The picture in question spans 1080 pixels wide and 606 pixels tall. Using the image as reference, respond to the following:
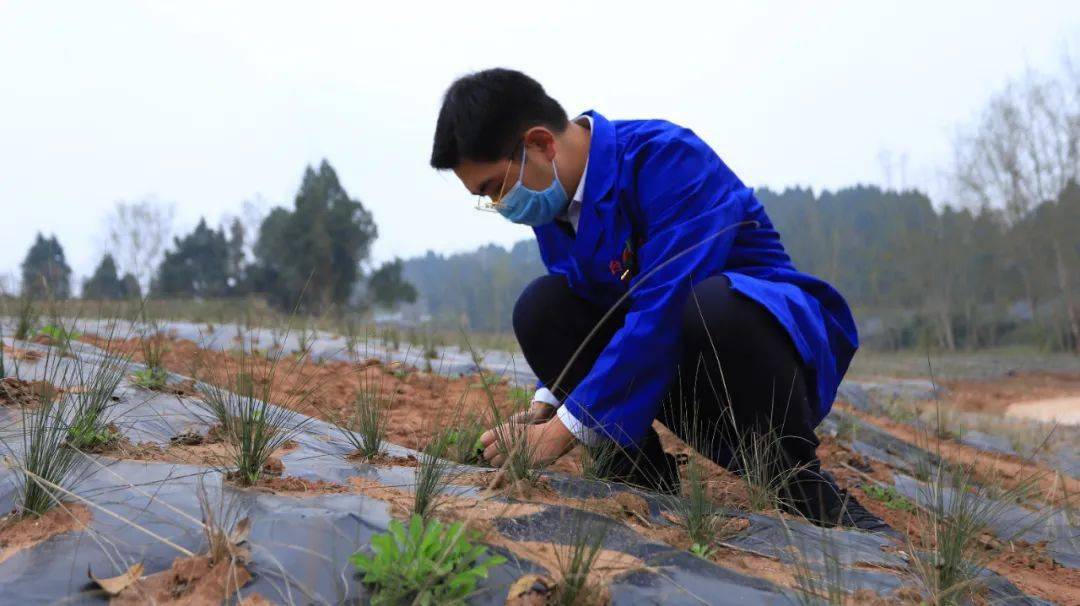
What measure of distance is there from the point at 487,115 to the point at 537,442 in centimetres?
96

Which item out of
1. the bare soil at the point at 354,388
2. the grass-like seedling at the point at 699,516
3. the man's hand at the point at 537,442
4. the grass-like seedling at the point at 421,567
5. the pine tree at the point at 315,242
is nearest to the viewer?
the grass-like seedling at the point at 421,567

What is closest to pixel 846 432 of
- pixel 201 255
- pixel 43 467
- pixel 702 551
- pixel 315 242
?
pixel 702 551

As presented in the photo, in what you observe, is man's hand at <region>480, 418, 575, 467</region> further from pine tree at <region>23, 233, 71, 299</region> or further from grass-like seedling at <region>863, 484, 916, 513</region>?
pine tree at <region>23, 233, 71, 299</region>

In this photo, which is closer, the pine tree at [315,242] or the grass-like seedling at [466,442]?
the grass-like seedling at [466,442]

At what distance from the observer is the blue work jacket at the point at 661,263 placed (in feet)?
6.95

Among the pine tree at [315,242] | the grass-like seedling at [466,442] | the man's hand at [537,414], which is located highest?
the pine tree at [315,242]

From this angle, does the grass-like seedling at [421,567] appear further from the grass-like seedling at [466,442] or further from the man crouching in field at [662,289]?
the grass-like seedling at [466,442]

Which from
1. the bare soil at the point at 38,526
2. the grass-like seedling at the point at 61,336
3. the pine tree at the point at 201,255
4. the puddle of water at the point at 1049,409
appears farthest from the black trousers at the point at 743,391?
the pine tree at the point at 201,255

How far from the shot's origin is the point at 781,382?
82.4 inches

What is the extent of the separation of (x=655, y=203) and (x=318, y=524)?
135cm

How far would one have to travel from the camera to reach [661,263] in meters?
2.12

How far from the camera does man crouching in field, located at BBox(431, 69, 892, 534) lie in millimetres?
2088

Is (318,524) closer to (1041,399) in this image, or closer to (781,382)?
(781,382)

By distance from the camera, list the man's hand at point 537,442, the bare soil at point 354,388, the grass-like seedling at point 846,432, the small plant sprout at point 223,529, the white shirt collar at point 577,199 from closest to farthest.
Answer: the small plant sprout at point 223,529 → the man's hand at point 537,442 → the white shirt collar at point 577,199 → the bare soil at point 354,388 → the grass-like seedling at point 846,432
